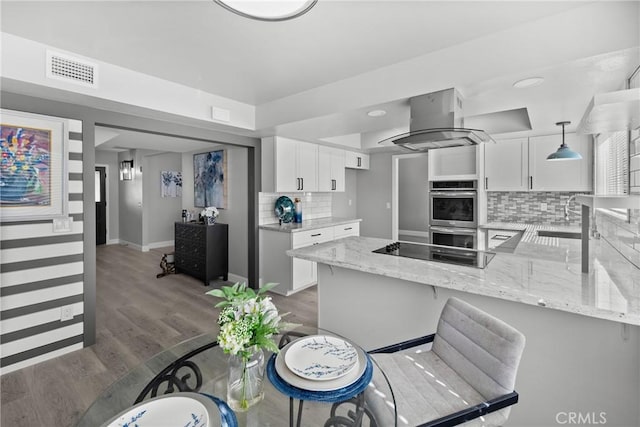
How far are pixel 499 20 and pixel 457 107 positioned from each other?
0.59 metres

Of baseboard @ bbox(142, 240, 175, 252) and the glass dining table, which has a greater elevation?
the glass dining table

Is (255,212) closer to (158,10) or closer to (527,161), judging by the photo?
(158,10)

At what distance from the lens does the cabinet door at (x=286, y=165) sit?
13.7 feet

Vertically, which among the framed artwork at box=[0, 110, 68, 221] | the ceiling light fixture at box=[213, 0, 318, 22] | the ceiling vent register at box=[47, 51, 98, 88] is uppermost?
the ceiling vent register at box=[47, 51, 98, 88]

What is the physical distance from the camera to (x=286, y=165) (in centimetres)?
431

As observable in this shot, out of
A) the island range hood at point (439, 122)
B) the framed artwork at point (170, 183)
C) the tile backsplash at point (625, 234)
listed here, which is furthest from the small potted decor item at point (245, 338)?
the framed artwork at point (170, 183)

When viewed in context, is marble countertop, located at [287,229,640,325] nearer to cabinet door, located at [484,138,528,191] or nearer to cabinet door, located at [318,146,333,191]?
cabinet door, located at [484,138,528,191]

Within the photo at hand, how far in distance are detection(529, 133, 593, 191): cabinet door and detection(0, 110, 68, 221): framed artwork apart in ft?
17.3

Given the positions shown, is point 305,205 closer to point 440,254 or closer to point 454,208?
point 454,208

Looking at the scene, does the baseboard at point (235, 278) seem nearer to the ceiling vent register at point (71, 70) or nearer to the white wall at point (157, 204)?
the ceiling vent register at point (71, 70)

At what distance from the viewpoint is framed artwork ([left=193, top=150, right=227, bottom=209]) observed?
4.84 meters

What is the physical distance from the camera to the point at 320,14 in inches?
71.2

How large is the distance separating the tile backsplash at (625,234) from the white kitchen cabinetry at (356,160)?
3703 millimetres

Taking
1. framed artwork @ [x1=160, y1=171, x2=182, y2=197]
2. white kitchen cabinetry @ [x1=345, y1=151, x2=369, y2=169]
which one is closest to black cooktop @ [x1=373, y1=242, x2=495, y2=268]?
white kitchen cabinetry @ [x1=345, y1=151, x2=369, y2=169]
